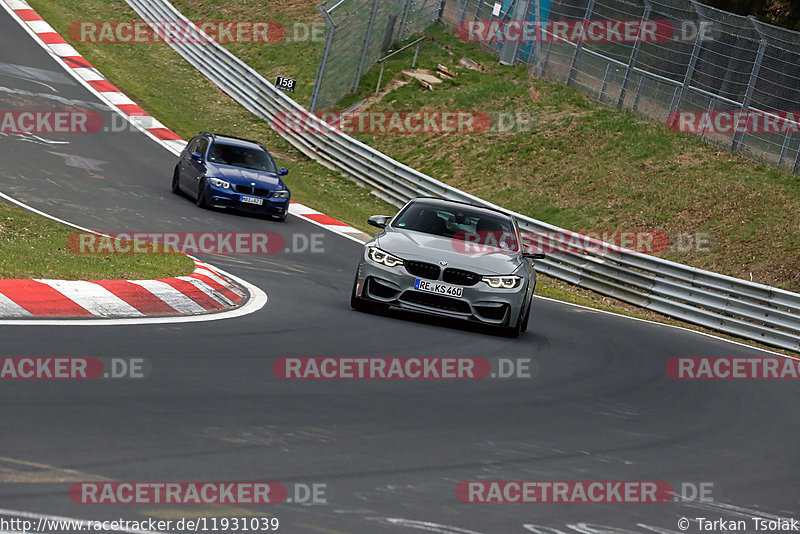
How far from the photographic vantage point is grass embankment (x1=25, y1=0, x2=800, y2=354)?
23.5 meters

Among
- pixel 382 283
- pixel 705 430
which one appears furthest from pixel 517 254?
pixel 705 430

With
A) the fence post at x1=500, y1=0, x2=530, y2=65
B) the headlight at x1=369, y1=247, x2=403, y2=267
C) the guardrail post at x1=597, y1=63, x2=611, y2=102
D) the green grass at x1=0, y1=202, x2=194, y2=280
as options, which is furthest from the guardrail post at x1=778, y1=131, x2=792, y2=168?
the green grass at x1=0, y1=202, x2=194, y2=280

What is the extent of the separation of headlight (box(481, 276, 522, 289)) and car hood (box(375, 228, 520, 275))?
2.2 inches

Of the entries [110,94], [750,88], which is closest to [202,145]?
[110,94]

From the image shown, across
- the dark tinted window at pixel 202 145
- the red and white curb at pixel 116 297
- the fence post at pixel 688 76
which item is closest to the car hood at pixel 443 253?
the red and white curb at pixel 116 297

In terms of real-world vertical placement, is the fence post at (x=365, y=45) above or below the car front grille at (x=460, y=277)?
above

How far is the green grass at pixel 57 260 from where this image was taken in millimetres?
10469

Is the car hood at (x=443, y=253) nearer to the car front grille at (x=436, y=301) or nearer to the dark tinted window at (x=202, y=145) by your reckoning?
the car front grille at (x=436, y=301)

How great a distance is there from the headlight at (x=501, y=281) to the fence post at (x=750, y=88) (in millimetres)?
15769

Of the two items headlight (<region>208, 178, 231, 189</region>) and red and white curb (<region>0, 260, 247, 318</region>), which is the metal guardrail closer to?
headlight (<region>208, 178, 231, 189</region>)

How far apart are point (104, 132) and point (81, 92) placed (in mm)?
4496

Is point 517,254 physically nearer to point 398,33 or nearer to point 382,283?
point 382,283

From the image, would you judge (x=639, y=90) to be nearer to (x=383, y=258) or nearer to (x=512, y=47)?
(x=512, y=47)

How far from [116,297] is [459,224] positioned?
190 inches
